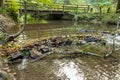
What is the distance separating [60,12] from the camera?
1037 inches

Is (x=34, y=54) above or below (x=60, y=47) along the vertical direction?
above

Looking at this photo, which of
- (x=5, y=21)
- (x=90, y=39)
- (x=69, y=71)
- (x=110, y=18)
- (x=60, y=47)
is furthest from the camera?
(x=110, y=18)

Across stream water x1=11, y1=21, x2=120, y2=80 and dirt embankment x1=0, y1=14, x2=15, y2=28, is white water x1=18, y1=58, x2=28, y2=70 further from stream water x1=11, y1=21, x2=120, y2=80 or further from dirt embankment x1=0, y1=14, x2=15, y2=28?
dirt embankment x1=0, y1=14, x2=15, y2=28

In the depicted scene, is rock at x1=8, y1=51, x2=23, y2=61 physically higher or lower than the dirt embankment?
lower

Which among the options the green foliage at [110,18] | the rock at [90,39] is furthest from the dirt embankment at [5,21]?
the green foliage at [110,18]

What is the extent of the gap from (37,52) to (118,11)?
572 inches

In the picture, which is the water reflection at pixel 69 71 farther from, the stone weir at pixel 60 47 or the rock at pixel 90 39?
the rock at pixel 90 39

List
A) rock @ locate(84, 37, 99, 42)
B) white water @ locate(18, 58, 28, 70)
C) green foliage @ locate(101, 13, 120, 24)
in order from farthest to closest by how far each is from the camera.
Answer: green foliage @ locate(101, 13, 120, 24) → rock @ locate(84, 37, 99, 42) → white water @ locate(18, 58, 28, 70)

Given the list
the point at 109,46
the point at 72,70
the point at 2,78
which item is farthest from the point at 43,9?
the point at 2,78

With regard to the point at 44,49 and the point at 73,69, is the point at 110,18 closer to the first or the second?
the point at 44,49

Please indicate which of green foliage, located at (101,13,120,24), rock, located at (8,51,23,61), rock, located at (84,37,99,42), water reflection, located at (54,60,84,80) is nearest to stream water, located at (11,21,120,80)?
water reflection, located at (54,60,84,80)

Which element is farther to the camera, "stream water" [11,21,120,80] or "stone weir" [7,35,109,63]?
"stone weir" [7,35,109,63]

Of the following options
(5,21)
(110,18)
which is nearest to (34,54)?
(5,21)

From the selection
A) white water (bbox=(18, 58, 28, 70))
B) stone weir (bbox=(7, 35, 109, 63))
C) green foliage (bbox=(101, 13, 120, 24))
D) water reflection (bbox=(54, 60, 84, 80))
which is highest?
green foliage (bbox=(101, 13, 120, 24))
